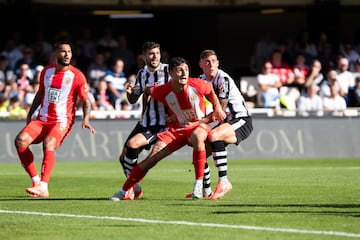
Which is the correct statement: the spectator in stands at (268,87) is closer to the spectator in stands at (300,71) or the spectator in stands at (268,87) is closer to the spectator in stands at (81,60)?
the spectator in stands at (300,71)

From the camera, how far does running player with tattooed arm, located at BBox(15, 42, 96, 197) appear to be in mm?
14500

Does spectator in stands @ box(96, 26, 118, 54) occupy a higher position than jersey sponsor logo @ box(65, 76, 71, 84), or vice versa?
spectator in stands @ box(96, 26, 118, 54)

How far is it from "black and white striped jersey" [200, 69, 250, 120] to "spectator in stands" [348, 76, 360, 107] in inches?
546

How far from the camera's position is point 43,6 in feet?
101

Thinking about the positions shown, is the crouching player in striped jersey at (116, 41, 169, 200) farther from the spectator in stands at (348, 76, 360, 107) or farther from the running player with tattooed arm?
the spectator in stands at (348, 76, 360, 107)

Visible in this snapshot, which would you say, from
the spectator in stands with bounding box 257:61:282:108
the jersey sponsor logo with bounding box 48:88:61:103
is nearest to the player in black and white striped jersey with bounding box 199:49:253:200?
the jersey sponsor logo with bounding box 48:88:61:103

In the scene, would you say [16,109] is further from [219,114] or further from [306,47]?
[219,114]

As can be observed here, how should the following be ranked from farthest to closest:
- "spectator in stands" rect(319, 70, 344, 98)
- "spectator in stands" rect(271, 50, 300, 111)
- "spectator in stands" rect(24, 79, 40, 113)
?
"spectator in stands" rect(319, 70, 344, 98) < "spectator in stands" rect(271, 50, 300, 111) < "spectator in stands" rect(24, 79, 40, 113)

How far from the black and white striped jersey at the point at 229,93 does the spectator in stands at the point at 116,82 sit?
12313 mm

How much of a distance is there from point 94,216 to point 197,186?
250 cm

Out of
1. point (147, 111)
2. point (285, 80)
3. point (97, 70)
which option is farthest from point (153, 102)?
point (285, 80)

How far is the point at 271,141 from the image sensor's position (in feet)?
82.9

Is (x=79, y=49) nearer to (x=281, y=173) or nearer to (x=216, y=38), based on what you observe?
(x=216, y=38)

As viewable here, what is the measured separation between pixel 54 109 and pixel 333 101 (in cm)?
1361
